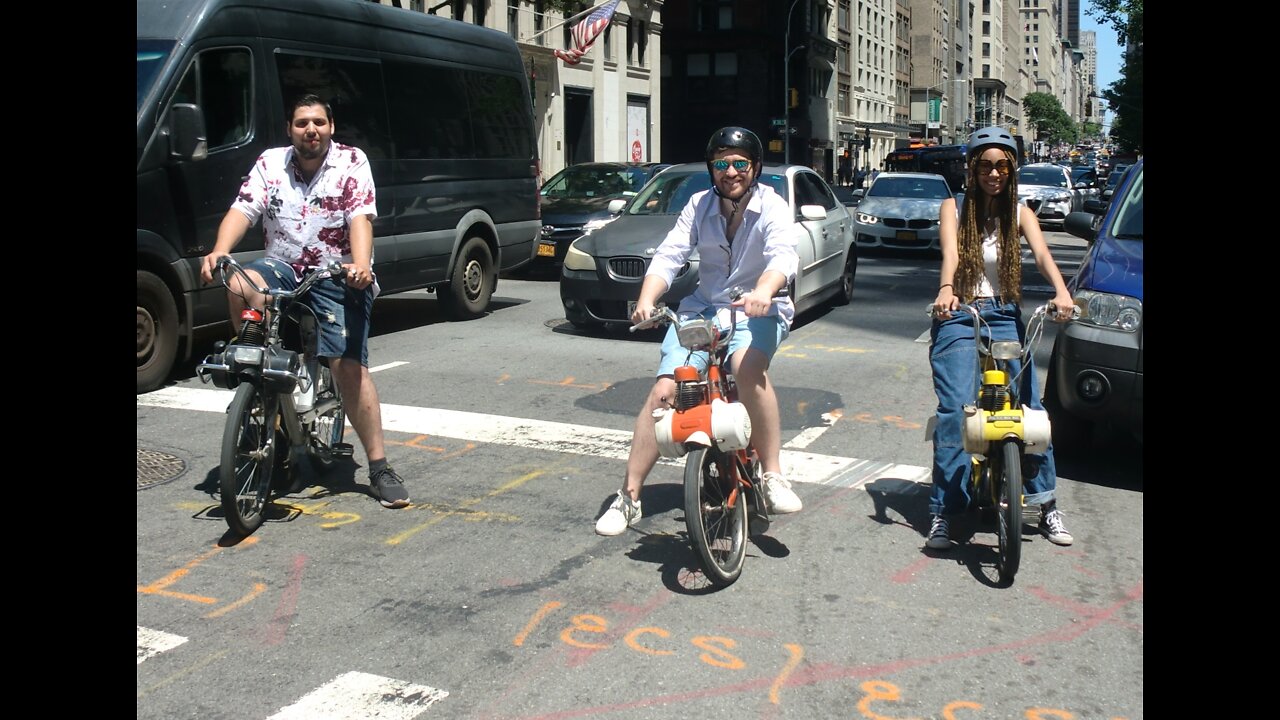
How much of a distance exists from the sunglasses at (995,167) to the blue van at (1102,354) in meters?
1.14

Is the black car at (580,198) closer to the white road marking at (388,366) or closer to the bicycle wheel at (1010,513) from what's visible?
the white road marking at (388,366)

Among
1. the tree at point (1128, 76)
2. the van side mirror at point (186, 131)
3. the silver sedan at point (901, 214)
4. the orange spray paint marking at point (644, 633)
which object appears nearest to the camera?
the orange spray paint marking at point (644, 633)

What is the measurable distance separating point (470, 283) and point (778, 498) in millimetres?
7912

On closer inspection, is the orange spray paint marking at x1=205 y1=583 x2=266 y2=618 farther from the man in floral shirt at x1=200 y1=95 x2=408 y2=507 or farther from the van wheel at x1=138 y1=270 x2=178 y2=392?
the van wheel at x1=138 y1=270 x2=178 y2=392

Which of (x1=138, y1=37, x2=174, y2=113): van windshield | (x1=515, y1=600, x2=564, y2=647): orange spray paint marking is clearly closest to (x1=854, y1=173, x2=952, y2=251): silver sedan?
(x1=138, y1=37, x2=174, y2=113): van windshield

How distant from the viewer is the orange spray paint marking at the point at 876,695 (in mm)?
3590

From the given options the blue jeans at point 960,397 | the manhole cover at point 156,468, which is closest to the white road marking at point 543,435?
the blue jeans at point 960,397

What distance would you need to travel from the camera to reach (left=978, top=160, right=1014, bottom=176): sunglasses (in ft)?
Result: 16.9

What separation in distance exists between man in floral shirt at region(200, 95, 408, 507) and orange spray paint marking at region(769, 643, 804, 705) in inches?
88.8
